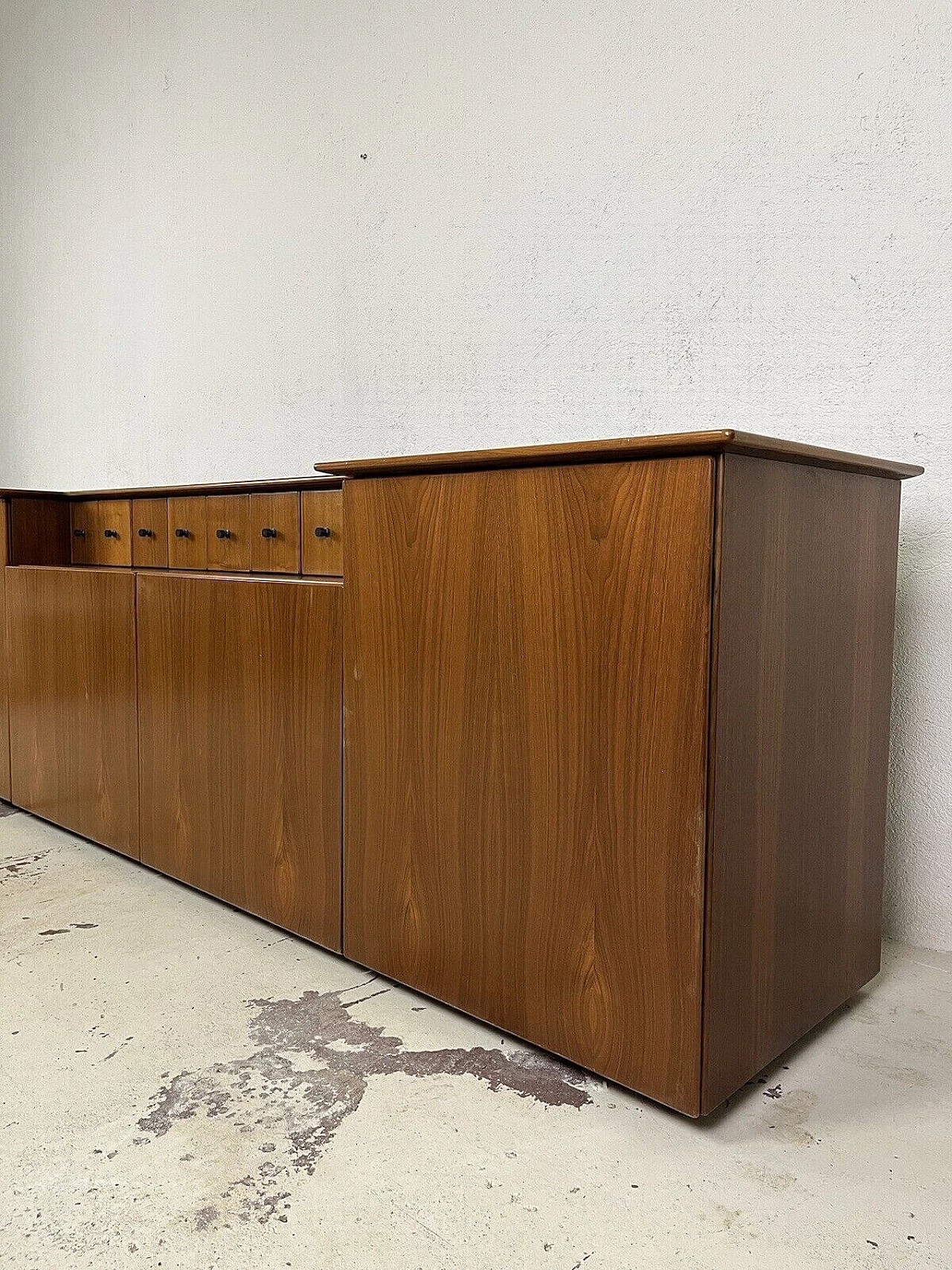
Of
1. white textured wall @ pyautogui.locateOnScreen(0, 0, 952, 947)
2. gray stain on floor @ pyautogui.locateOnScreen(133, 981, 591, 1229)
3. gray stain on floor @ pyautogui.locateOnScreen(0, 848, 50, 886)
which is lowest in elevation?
gray stain on floor @ pyautogui.locateOnScreen(0, 848, 50, 886)

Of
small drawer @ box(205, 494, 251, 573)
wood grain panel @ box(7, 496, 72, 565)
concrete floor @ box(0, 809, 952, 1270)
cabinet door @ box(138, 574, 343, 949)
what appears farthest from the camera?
wood grain panel @ box(7, 496, 72, 565)

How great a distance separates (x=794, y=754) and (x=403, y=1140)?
0.78 metres

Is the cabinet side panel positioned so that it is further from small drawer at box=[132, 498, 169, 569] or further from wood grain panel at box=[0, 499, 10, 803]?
wood grain panel at box=[0, 499, 10, 803]

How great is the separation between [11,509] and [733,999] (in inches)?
88.9

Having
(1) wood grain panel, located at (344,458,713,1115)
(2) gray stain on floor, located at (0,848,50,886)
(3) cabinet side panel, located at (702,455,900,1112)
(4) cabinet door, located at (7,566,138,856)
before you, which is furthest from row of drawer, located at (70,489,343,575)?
(3) cabinet side panel, located at (702,455,900,1112)

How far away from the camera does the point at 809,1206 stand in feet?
4.07

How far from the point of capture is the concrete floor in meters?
1.17

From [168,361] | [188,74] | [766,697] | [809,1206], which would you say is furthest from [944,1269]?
[188,74]

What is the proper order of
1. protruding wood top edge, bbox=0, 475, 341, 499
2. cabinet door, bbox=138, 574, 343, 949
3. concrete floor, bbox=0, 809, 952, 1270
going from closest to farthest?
concrete floor, bbox=0, 809, 952, 1270 → cabinet door, bbox=138, 574, 343, 949 → protruding wood top edge, bbox=0, 475, 341, 499

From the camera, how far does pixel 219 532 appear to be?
7.46ft

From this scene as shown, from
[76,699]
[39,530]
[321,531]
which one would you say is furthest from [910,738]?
[39,530]

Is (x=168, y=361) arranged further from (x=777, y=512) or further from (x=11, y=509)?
(x=777, y=512)

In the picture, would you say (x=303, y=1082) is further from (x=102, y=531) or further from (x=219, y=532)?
(x=102, y=531)

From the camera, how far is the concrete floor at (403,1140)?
1174mm
